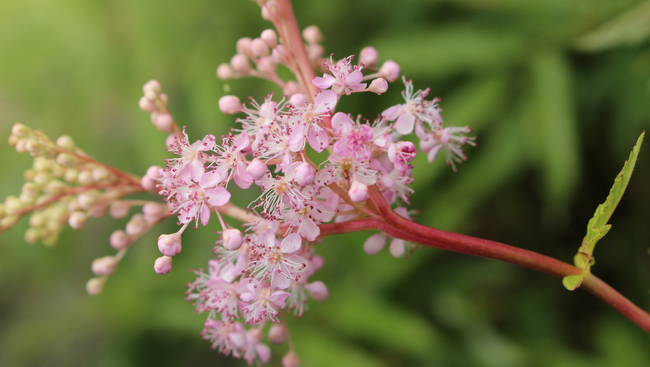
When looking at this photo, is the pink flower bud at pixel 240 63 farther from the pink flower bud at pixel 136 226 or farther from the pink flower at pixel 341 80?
the pink flower bud at pixel 136 226

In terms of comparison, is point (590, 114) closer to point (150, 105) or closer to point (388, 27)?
point (388, 27)

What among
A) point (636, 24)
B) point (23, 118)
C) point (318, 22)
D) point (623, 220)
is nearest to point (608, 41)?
point (636, 24)

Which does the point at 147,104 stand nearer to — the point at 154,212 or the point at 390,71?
the point at 154,212

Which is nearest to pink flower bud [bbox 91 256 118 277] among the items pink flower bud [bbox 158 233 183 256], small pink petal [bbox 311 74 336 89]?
A: pink flower bud [bbox 158 233 183 256]

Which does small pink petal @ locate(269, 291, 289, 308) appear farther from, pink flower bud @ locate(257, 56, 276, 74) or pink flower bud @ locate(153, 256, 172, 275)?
pink flower bud @ locate(257, 56, 276, 74)

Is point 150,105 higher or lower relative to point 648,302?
lower

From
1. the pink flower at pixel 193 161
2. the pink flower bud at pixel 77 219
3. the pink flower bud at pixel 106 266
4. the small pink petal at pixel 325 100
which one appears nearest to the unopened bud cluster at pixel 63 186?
the pink flower bud at pixel 77 219

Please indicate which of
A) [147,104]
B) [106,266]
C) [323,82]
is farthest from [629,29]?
[106,266]
